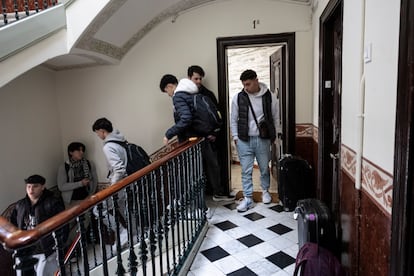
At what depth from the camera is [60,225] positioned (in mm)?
916

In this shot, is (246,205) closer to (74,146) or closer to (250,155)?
(250,155)

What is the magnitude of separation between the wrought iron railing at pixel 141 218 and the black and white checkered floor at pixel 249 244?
0.54 ft

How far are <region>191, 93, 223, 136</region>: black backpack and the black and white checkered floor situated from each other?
0.93 m

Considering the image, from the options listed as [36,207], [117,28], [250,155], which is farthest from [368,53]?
[36,207]

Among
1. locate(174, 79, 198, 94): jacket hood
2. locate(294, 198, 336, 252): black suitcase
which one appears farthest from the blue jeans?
locate(294, 198, 336, 252): black suitcase

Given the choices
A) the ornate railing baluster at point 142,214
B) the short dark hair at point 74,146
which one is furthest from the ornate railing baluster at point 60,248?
the short dark hair at point 74,146

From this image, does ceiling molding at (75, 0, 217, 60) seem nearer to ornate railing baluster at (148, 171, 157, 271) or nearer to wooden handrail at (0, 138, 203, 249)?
ornate railing baluster at (148, 171, 157, 271)

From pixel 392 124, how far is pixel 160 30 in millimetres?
3143

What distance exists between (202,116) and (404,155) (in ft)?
6.75

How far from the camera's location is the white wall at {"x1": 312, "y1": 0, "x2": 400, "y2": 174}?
1.06m

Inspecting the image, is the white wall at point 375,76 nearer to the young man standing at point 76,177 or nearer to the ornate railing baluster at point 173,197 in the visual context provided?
the ornate railing baluster at point 173,197

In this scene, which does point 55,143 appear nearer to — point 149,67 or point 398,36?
point 149,67

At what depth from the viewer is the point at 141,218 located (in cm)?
150

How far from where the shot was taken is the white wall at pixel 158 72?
3.31 metres
